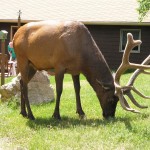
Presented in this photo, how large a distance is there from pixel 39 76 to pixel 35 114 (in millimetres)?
1737

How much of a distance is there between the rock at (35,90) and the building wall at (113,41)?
13.9 meters

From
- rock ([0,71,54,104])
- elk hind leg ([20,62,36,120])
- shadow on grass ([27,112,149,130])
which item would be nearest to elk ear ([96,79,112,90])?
shadow on grass ([27,112,149,130])

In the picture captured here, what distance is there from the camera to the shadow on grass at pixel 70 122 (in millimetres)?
7699

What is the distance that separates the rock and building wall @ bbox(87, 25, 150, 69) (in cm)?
1388

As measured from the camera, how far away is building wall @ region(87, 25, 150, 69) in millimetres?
24500

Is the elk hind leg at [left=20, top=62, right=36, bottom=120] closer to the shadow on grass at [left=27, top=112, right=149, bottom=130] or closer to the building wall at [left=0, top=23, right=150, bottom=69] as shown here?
the shadow on grass at [left=27, top=112, right=149, bottom=130]

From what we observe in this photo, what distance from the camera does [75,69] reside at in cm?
823

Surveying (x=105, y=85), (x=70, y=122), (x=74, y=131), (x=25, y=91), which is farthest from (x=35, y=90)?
(x=74, y=131)

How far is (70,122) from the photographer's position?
8.10m

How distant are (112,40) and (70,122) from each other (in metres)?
17.1

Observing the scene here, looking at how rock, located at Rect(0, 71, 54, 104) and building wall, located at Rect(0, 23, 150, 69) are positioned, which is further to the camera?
building wall, located at Rect(0, 23, 150, 69)

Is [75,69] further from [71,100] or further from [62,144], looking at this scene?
[71,100]

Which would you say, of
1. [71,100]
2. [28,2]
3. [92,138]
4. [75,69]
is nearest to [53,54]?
[75,69]

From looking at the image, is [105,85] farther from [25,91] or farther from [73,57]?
[25,91]
